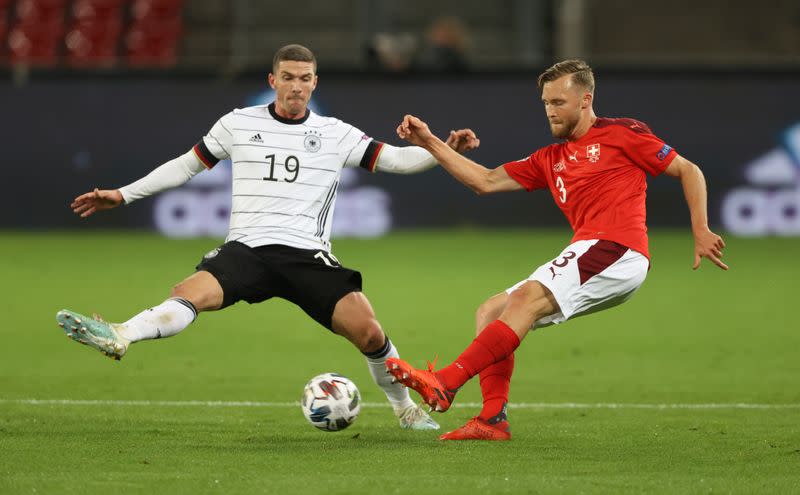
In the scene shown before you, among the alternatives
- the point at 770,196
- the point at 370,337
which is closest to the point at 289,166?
the point at 370,337

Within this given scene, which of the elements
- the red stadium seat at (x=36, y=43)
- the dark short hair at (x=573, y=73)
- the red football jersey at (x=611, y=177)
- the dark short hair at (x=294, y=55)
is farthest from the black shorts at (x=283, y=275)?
the red stadium seat at (x=36, y=43)

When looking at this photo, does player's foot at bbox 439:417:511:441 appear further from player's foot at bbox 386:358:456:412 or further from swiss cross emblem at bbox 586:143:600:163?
swiss cross emblem at bbox 586:143:600:163

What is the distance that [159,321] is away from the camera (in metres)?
6.82

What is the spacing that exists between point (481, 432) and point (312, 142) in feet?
6.20

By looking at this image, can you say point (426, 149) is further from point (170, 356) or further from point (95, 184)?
point (95, 184)

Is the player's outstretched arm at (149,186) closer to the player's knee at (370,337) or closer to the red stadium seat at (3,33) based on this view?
the player's knee at (370,337)

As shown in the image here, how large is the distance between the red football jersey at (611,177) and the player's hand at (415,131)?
74cm

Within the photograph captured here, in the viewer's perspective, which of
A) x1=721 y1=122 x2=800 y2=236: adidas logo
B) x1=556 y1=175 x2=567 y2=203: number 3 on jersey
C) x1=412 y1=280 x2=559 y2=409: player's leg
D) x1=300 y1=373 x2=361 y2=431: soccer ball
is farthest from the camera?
x1=721 y1=122 x2=800 y2=236: adidas logo

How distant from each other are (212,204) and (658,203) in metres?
6.79

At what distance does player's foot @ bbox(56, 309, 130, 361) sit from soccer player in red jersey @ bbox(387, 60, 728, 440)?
1.54 meters

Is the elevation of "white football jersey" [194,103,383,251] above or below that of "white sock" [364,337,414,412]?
above

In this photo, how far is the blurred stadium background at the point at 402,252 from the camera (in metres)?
6.53

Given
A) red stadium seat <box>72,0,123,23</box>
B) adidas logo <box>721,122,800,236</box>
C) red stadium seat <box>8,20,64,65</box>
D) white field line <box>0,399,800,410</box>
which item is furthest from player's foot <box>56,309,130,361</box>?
red stadium seat <box>72,0,123,23</box>

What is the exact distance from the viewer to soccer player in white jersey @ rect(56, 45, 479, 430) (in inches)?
286
